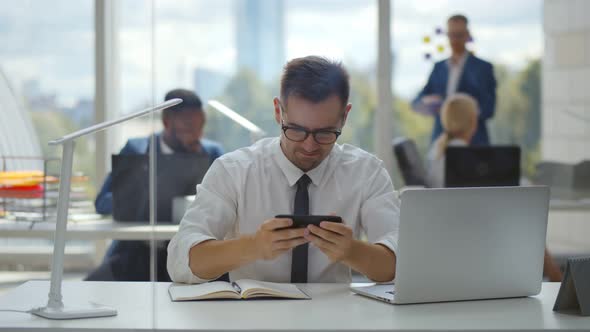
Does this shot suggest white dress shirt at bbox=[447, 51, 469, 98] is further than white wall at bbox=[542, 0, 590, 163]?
No

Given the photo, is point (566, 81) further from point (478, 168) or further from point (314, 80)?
point (314, 80)

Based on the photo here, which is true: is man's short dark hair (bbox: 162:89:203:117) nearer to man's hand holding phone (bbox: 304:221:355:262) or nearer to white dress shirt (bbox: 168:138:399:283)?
white dress shirt (bbox: 168:138:399:283)

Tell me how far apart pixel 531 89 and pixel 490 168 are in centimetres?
112

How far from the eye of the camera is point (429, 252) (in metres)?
1.67

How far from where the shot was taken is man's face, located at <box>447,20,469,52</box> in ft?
15.5

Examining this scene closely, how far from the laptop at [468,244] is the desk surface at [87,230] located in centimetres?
120

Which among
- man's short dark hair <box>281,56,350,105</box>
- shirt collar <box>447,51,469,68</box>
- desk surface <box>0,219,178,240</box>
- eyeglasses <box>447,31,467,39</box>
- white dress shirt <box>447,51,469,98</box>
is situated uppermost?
eyeglasses <box>447,31,467,39</box>

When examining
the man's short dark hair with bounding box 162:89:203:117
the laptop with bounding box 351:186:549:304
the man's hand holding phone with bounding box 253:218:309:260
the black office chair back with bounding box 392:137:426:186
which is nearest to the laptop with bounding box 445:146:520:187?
the black office chair back with bounding box 392:137:426:186

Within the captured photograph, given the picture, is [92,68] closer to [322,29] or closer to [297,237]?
[322,29]

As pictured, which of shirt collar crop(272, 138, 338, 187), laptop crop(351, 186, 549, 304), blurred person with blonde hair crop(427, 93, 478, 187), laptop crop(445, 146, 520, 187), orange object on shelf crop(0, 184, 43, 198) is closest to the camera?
laptop crop(351, 186, 549, 304)

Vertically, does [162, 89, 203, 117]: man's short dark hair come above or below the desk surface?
above

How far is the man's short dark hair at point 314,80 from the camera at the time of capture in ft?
6.87

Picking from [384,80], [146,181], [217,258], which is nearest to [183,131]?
[146,181]

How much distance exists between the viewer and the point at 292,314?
1.60 meters
